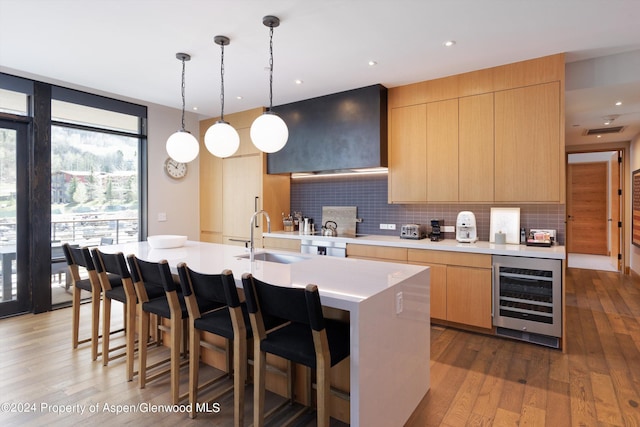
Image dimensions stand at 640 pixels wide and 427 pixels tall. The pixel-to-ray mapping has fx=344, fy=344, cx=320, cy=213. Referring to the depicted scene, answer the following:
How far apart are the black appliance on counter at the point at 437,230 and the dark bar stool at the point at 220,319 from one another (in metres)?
2.45

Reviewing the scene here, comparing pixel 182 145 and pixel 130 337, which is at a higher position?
pixel 182 145

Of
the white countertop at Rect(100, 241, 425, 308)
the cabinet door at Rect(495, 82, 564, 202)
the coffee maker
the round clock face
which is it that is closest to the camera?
the white countertop at Rect(100, 241, 425, 308)

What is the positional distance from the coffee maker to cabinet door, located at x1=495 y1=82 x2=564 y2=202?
327 millimetres

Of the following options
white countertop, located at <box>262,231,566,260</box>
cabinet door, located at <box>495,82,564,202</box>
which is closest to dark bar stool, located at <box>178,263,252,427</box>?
white countertop, located at <box>262,231,566,260</box>

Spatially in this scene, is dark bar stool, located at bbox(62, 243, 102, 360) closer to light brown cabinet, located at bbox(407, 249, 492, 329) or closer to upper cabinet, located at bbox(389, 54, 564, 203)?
light brown cabinet, located at bbox(407, 249, 492, 329)

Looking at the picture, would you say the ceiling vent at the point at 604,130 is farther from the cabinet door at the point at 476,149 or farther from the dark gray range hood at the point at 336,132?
the dark gray range hood at the point at 336,132

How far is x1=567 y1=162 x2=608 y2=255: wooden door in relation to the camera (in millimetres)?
7934

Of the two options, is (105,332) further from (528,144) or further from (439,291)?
(528,144)

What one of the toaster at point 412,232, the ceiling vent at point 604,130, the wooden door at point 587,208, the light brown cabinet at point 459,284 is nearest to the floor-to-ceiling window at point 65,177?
the toaster at point 412,232

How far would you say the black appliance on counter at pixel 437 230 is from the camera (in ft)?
12.5

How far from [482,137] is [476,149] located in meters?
0.13

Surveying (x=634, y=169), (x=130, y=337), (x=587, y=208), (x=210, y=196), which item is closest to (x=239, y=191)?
(x=210, y=196)

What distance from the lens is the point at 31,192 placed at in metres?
3.91

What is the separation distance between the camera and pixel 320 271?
2.15 metres
